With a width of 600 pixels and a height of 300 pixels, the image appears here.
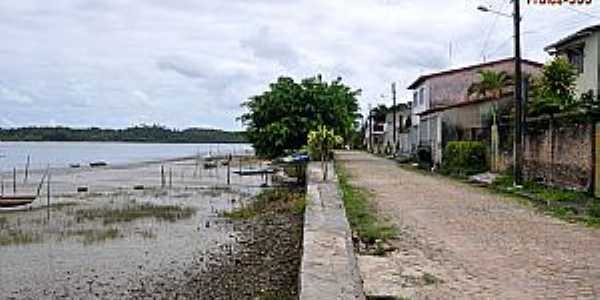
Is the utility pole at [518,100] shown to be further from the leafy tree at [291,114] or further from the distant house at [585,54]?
the leafy tree at [291,114]

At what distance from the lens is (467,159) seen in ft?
115

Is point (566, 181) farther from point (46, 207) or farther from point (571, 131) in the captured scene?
point (46, 207)

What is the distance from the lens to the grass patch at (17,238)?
2019cm

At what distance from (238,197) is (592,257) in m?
25.6

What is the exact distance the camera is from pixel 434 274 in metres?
10.1

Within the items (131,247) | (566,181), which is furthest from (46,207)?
(566,181)

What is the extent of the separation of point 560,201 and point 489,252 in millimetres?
8951

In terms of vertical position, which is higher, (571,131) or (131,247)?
(571,131)

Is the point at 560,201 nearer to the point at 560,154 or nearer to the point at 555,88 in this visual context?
the point at 560,154

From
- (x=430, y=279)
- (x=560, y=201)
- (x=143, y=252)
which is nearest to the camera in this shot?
(x=430, y=279)

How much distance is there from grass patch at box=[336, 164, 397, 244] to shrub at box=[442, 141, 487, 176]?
1039 centimetres

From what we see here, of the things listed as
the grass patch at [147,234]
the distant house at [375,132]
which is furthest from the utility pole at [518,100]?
the distant house at [375,132]

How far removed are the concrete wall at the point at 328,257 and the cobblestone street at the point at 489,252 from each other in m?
0.44

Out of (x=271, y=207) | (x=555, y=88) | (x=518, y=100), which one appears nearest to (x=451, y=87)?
(x=555, y=88)
